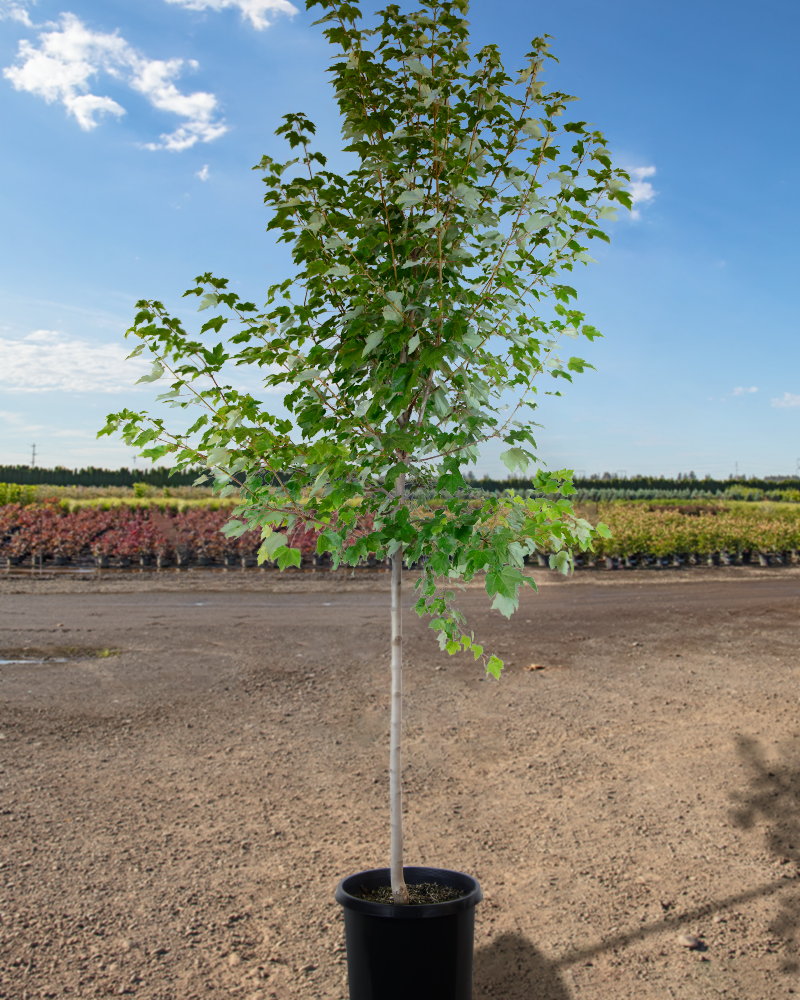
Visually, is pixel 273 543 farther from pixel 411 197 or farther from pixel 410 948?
pixel 410 948

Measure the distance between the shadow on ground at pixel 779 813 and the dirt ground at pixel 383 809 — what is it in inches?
0.6

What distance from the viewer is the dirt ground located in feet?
9.73

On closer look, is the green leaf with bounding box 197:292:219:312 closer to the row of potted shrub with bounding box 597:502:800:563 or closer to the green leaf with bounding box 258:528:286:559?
the green leaf with bounding box 258:528:286:559

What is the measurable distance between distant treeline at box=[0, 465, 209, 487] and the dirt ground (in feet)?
99.2

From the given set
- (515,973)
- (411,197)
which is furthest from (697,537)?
(411,197)

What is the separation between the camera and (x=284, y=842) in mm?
3801

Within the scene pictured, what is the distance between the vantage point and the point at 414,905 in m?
2.43

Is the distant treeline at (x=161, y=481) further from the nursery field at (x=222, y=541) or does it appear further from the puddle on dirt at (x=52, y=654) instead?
the puddle on dirt at (x=52, y=654)

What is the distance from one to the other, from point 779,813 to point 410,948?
2902 mm

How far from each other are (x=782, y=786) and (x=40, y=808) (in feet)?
15.6

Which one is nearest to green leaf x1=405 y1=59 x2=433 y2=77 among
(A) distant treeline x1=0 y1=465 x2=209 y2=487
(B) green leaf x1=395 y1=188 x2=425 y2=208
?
(B) green leaf x1=395 y1=188 x2=425 y2=208

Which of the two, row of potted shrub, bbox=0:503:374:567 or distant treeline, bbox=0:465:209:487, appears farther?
distant treeline, bbox=0:465:209:487

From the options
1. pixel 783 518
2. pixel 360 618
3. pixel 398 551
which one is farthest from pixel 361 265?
pixel 783 518

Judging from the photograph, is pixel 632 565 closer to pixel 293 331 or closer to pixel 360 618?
pixel 360 618
